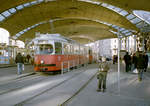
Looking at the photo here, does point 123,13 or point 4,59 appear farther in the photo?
point 123,13

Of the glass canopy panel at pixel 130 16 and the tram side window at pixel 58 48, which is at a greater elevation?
the glass canopy panel at pixel 130 16

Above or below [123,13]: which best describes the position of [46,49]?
below

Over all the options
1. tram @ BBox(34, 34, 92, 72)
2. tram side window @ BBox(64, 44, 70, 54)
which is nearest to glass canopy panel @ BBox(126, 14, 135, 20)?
tram side window @ BBox(64, 44, 70, 54)

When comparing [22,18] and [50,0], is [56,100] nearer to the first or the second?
[50,0]

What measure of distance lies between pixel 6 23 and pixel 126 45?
99.7ft

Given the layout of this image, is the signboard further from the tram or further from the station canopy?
the tram

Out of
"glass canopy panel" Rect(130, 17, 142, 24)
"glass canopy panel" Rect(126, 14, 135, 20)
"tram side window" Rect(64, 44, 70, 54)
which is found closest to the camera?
"tram side window" Rect(64, 44, 70, 54)

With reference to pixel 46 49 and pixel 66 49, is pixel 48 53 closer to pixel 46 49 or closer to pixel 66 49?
pixel 46 49

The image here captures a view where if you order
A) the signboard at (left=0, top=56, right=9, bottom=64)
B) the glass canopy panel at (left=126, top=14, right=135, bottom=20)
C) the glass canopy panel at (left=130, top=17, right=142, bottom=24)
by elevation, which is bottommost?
the signboard at (left=0, top=56, right=9, bottom=64)

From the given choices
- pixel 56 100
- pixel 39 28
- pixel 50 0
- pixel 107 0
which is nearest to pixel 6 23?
pixel 50 0

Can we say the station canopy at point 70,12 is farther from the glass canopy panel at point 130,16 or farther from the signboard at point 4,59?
the signboard at point 4,59

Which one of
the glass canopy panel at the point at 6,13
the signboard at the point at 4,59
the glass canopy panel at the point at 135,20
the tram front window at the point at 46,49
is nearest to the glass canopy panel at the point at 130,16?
the glass canopy panel at the point at 135,20

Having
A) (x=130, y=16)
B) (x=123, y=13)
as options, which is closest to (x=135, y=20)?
(x=130, y=16)

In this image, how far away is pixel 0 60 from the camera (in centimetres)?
2702
